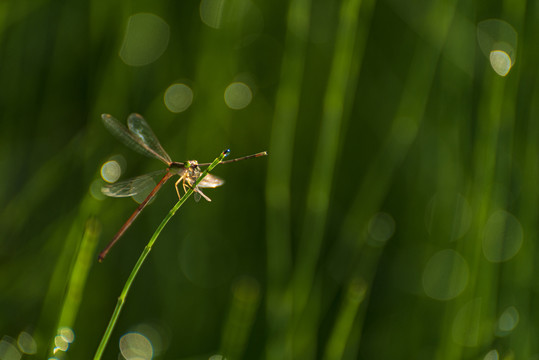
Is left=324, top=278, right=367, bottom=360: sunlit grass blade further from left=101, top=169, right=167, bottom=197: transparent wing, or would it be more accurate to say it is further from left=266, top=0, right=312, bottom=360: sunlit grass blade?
left=101, top=169, right=167, bottom=197: transparent wing

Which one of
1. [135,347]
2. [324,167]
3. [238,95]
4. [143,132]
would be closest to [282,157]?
[324,167]

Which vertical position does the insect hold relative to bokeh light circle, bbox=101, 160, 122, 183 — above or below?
below

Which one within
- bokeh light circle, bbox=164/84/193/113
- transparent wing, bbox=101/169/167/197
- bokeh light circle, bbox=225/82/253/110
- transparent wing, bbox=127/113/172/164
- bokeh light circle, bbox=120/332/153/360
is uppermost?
→ bokeh light circle, bbox=225/82/253/110

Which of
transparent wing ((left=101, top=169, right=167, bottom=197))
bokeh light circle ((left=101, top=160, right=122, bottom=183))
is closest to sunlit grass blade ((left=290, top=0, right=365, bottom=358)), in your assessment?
transparent wing ((left=101, top=169, right=167, bottom=197))

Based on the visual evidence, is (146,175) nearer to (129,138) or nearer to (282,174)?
(129,138)

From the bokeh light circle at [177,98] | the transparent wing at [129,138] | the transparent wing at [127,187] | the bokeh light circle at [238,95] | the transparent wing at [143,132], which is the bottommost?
the transparent wing at [127,187]

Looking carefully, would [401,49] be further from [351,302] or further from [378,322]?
[351,302]

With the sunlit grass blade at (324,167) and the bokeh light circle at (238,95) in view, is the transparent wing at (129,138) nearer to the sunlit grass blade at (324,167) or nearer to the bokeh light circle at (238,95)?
the sunlit grass blade at (324,167)

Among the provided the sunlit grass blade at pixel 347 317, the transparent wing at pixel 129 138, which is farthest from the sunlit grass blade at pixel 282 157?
the transparent wing at pixel 129 138
